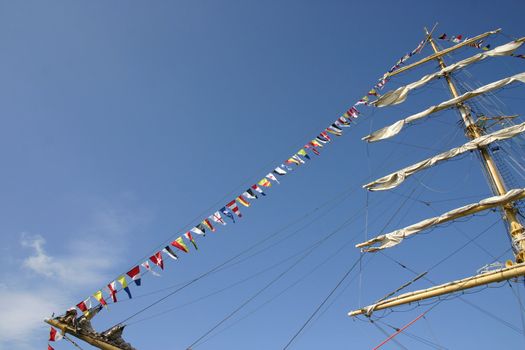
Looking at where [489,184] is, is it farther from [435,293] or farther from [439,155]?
[435,293]

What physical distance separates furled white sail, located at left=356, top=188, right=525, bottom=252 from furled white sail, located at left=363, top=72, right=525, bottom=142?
520cm

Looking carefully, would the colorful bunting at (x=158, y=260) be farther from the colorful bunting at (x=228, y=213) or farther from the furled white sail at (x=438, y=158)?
the furled white sail at (x=438, y=158)

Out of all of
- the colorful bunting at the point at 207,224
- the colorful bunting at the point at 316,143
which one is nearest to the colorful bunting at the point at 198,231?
the colorful bunting at the point at 207,224

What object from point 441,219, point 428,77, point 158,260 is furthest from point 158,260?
point 428,77

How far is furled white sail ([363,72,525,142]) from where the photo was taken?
1672 cm

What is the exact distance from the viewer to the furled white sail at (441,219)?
44.1 ft

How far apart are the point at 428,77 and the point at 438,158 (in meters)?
6.10

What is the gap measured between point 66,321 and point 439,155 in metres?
15.2

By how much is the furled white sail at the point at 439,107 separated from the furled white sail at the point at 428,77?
1747mm

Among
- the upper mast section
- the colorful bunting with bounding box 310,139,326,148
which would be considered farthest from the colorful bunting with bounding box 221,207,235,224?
the upper mast section

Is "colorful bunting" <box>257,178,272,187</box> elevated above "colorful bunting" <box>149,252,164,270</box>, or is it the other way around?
"colorful bunting" <box>257,178,272,187</box>

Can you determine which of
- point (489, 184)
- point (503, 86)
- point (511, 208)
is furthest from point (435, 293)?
point (503, 86)

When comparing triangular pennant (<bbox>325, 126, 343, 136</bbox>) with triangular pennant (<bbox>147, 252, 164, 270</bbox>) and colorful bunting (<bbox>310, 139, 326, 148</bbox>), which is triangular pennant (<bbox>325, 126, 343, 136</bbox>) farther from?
triangular pennant (<bbox>147, 252, 164, 270</bbox>)

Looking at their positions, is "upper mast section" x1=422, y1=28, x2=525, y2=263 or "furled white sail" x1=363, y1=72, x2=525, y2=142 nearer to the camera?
"upper mast section" x1=422, y1=28, x2=525, y2=263
